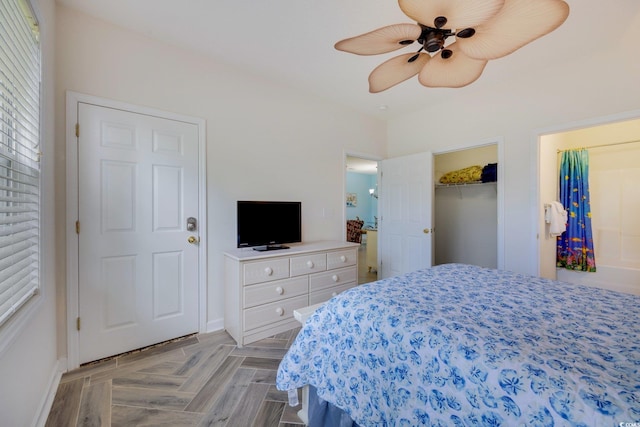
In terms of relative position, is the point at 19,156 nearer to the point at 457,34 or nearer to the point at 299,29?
the point at 299,29

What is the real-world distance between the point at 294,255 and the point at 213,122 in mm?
1507

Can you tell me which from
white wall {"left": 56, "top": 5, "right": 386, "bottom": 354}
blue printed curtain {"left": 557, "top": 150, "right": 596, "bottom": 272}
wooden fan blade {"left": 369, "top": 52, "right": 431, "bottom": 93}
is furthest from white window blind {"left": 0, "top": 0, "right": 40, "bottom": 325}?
blue printed curtain {"left": 557, "top": 150, "right": 596, "bottom": 272}

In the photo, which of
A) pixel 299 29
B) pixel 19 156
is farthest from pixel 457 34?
pixel 19 156

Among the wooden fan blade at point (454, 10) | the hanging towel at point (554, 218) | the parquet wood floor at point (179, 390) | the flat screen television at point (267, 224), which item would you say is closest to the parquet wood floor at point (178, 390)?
the parquet wood floor at point (179, 390)

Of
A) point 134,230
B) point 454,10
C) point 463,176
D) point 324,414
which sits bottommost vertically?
point 324,414

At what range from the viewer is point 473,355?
33.7 inches

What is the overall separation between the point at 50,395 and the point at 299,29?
2981 millimetres

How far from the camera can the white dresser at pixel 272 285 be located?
223 centimetres

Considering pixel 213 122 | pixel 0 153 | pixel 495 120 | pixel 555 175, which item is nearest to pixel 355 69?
pixel 213 122

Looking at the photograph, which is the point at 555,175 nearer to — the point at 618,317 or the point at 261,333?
the point at 618,317

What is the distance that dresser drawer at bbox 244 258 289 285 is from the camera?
223 centimetres

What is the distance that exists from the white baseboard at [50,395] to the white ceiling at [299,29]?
254cm

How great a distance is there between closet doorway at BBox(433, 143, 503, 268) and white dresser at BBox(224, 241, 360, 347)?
8.25 ft

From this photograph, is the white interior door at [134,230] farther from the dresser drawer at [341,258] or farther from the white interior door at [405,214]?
the white interior door at [405,214]
